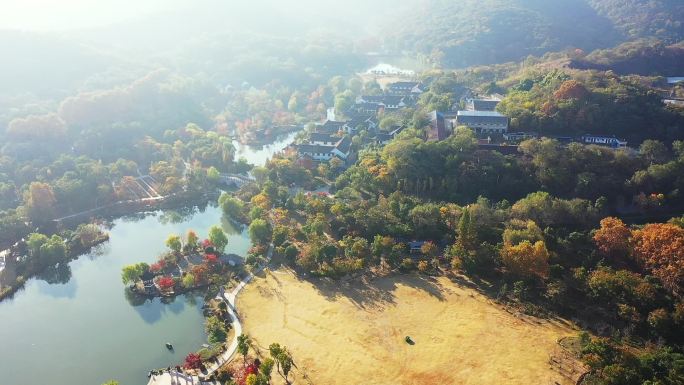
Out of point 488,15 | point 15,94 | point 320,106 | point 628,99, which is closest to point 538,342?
point 628,99

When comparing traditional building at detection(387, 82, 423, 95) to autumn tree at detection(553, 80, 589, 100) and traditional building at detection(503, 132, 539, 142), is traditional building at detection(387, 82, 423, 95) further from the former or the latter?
traditional building at detection(503, 132, 539, 142)

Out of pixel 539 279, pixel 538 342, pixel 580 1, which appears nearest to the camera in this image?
pixel 538 342

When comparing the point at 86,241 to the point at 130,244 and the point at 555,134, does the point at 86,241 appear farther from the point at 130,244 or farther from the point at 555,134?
the point at 555,134

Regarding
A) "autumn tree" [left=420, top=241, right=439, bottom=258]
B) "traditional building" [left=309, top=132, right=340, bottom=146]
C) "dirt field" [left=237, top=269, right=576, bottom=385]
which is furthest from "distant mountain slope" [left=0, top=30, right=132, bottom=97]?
"autumn tree" [left=420, top=241, right=439, bottom=258]

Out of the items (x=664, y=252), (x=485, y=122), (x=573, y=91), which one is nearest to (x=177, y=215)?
(x=485, y=122)

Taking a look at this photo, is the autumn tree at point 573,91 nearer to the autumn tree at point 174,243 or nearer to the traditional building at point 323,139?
the traditional building at point 323,139

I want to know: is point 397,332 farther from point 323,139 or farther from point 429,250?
point 323,139
